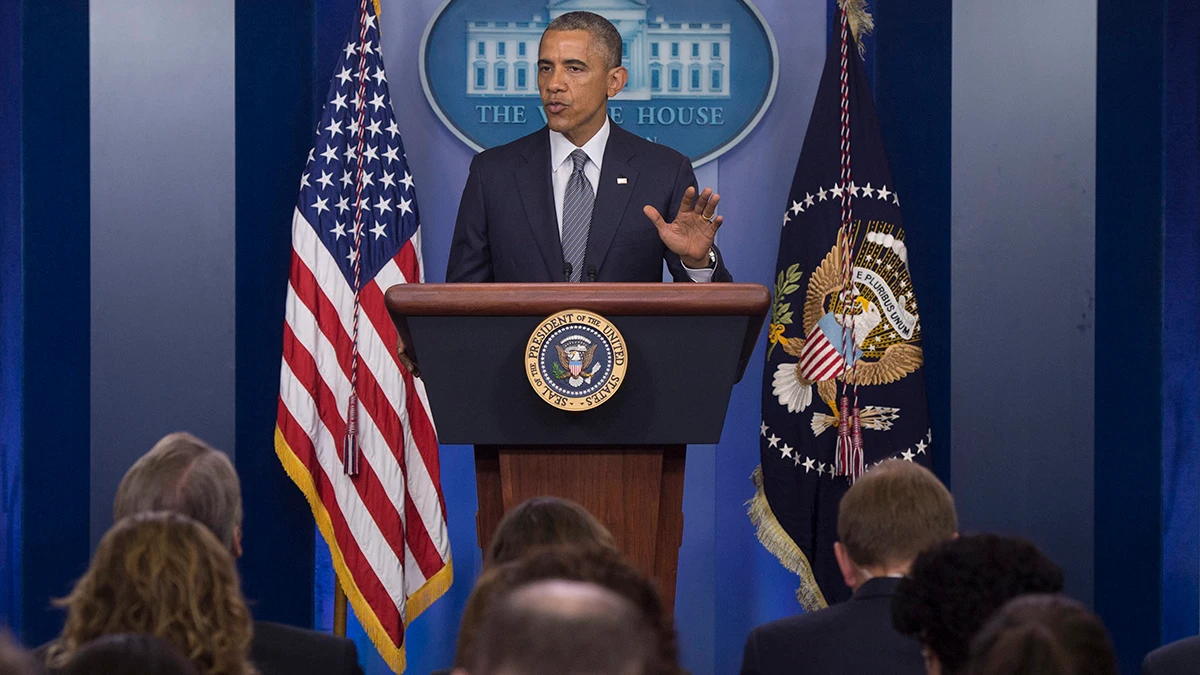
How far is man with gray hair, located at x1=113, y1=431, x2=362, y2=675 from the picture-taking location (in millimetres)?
2215

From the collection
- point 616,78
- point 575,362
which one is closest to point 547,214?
point 616,78

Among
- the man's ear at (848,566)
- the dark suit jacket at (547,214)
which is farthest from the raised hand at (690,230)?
the man's ear at (848,566)

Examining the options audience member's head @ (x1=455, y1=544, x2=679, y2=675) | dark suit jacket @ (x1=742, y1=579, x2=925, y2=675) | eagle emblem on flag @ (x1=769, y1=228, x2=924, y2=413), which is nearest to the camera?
audience member's head @ (x1=455, y1=544, x2=679, y2=675)

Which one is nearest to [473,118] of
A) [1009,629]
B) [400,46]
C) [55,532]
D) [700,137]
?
[400,46]

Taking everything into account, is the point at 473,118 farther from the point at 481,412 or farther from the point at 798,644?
the point at 798,644

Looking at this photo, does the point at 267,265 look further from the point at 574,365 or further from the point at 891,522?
the point at 891,522

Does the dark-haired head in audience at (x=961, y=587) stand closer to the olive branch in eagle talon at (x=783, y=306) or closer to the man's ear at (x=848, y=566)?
the man's ear at (x=848, y=566)

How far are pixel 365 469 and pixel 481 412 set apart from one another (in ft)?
6.34

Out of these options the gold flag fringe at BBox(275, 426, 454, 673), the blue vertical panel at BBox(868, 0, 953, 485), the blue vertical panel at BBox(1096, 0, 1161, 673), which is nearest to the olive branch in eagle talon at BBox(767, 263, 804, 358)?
the blue vertical panel at BBox(868, 0, 953, 485)

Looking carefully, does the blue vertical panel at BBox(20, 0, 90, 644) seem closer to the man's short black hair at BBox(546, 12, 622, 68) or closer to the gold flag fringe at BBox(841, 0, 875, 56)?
the man's short black hair at BBox(546, 12, 622, 68)

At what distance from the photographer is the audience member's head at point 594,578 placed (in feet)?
4.13

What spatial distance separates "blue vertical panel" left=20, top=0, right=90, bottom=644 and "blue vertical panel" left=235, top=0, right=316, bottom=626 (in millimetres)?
482

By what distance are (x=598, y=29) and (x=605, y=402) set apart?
1186 mm

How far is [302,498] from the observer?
15.4 feet
